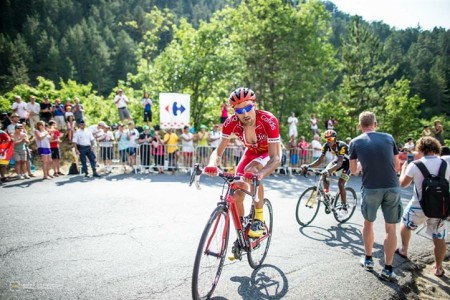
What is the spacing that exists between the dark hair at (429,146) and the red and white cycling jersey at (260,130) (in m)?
2.27

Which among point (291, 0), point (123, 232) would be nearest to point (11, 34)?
point (291, 0)

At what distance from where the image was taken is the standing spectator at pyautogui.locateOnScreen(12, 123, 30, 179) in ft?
35.4

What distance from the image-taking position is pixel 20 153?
35.6 feet

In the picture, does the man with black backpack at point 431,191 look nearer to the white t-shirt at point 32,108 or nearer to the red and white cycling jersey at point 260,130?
the red and white cycling jersey at point 260,130

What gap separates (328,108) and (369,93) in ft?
23.8

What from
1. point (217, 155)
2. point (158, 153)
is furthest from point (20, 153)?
point (217, 155)

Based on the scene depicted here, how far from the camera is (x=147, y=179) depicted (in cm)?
1144

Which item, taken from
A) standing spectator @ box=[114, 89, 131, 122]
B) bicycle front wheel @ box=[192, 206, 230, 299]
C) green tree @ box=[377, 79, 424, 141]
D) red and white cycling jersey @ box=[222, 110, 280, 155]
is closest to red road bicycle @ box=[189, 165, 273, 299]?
bicycle front wheel @ box=[192, 206, 230, 299]

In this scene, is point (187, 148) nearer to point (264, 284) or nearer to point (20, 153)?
point (20, 153)

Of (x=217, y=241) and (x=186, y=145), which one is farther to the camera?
(x=186, y=145)

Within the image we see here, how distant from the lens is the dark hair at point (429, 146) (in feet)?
14.8

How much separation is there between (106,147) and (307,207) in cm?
911

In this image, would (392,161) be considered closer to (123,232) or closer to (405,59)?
(123,232)

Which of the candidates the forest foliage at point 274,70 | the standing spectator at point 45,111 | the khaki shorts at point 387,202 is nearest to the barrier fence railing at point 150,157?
the standing spectator at point 45,111
